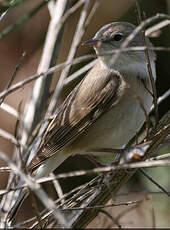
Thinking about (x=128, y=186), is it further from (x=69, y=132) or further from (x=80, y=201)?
(x=80, y=201)

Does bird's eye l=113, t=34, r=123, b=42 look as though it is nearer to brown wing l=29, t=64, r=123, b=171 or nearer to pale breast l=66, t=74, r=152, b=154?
brown wing l=29, t=64, r=123, b=171

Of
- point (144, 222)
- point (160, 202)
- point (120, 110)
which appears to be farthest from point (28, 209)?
A: point (120, 110)

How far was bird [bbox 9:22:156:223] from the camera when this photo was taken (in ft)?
10.6

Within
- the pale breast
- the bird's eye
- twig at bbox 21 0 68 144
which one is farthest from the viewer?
the bird's eye

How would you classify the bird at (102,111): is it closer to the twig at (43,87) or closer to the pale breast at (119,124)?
the pale breast at (119,124)

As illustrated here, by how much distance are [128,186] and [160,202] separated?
0.62m

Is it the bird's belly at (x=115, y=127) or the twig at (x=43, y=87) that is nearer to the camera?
the twig at (x=43, y=87)

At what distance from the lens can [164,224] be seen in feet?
13.5

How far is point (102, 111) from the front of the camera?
130 inches

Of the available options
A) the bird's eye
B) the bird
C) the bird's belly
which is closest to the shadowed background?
the bird's eye

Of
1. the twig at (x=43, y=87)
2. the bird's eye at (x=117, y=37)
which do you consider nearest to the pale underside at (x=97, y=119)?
the bird's eye at (x=117, y=37)

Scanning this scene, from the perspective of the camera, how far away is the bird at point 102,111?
3.22 m

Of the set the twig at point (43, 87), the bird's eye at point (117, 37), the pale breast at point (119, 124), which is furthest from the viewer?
the bird's eye at point (117, 37)

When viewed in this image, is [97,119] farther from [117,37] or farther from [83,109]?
[117,37]
